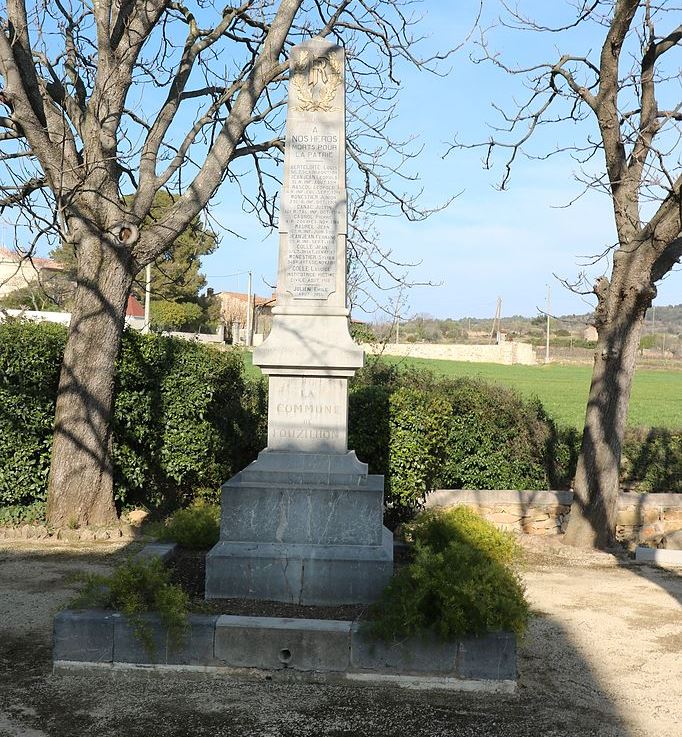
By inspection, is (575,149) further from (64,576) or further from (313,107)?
(64,576)

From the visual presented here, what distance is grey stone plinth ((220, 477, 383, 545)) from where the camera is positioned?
599cm

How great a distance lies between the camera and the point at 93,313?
32.0ft

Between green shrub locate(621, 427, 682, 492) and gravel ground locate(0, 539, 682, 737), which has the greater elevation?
green shrub locate(621, 427, 682, 492)

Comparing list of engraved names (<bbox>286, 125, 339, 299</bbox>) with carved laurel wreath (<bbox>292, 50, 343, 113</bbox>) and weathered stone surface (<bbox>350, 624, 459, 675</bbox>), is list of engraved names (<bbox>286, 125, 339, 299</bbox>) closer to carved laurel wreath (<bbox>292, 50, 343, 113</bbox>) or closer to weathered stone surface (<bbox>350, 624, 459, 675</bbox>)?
carved laurel wreath (<bbox>292, 50, 343, 113</bbox>)

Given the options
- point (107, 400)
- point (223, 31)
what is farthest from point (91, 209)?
point (223, 31)

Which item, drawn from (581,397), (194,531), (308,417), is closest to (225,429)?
(194,531)

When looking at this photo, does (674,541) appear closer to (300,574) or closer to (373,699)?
(300,574)

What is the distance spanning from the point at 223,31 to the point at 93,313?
14.0ft

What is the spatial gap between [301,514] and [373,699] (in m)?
1.56

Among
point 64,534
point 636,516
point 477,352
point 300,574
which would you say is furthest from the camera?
point 477,352

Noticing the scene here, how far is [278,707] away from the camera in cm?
467

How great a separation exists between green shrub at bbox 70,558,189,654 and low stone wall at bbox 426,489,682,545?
Result: 5.92m

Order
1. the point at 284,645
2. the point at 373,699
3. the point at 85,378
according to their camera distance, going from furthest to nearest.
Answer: the point at 85,378 → the point at 284,645 → the point at 373,699

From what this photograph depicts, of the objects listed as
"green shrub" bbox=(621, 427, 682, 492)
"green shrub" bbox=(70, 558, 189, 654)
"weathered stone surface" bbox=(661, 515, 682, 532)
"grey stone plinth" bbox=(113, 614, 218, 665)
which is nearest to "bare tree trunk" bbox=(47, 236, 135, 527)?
"green shrub" bbox=(70, 558, 189, 654)
